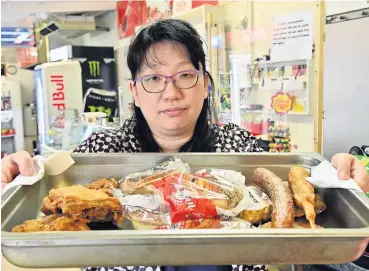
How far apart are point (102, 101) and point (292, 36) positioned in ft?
12.4

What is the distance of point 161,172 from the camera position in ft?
2.73

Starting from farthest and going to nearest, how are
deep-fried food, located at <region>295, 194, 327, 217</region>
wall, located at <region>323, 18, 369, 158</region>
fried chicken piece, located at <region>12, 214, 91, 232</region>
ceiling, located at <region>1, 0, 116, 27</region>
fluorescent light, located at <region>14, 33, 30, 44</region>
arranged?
1. fluorescent light, located at <region>14, 33, 30, 44</region>
2. ceiling, located at <region>1, 0, 116, 27</region>
3. wall, located at <region>323, 18, 369, 158</region>
4. deep-fried food, located at <region>295, 194, 327, 217</region>
5. fried chicken piece, located at <region>12, 214, 91, 232</region>

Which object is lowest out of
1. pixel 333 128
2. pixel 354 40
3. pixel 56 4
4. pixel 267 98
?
pixel 333 128

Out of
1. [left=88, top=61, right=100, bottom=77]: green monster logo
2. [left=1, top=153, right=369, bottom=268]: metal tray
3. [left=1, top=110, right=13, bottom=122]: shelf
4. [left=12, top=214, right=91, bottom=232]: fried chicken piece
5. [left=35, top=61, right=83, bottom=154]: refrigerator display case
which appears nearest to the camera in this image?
[left=1, top=153, right=369, bottom=268]: metal tray

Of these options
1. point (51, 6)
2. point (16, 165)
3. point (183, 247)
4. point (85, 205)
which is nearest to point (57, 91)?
point (51, 6)

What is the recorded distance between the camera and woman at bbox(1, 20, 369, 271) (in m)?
0.99

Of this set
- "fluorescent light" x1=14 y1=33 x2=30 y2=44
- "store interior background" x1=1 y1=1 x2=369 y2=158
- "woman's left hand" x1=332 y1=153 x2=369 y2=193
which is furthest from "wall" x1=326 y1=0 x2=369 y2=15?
"fluorescent light" x1=14 y1=33 x2=30 y2=44

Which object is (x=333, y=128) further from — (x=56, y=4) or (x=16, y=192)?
(x=56, y=4)

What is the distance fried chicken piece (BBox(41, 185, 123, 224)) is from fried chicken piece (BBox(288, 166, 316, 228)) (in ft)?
1.04

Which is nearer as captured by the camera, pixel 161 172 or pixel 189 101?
pixel 161 172

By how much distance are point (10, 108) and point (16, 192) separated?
7.49 metres

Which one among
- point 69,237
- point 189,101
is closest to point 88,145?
point 189,101

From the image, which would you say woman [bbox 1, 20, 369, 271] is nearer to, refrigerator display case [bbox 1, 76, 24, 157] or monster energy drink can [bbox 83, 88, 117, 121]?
monster energy drink can [bbox 83, 88, 117, 121]

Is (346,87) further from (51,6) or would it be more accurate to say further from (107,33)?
(107,33)
